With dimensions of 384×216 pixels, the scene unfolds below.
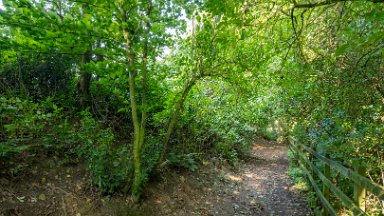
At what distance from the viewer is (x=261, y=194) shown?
23.9 ft

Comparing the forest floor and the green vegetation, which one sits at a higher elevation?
the green vegetation

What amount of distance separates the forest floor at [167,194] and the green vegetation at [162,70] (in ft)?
0.88

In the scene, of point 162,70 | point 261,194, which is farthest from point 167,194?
point 261,194

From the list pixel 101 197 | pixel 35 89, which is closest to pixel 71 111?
pixel 35 89

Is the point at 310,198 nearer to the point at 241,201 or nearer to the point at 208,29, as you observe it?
the point at 241,201

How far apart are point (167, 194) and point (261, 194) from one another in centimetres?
286

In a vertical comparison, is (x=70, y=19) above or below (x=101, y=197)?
above

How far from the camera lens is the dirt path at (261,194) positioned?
19.8 feet

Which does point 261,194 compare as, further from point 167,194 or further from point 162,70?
point 162,70

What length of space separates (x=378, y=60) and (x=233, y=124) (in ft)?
21.9

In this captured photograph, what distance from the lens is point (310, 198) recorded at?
19.5ft

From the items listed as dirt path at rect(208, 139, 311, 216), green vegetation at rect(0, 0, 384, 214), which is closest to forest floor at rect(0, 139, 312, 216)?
dirt path at rect(208, 139, 311, 216)

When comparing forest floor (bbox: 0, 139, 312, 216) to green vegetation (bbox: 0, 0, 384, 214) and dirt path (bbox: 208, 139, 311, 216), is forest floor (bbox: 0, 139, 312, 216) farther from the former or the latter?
green vegetation (bbox: 0, 0, 384, 214)

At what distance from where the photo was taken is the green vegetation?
3.70 m
